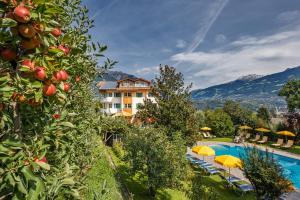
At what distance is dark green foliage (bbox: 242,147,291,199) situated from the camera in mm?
12580

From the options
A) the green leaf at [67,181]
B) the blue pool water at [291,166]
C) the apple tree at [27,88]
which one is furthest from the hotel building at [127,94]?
the apple tree at [27,88]

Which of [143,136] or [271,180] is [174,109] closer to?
[143,136]

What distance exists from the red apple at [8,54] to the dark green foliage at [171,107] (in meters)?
18.1

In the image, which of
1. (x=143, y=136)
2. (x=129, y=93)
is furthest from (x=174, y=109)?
(x=129, y=93)

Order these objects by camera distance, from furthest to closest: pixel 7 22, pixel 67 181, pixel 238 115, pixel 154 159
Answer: pixel 238 115
pixel 154 159
pixel 67 181
pixel 7 22

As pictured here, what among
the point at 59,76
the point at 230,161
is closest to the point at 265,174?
the point at 230,161

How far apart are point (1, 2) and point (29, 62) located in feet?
1.69

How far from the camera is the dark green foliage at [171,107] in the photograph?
20.1 metres

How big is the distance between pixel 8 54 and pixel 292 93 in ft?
194

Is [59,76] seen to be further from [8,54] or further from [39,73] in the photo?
[8,54]

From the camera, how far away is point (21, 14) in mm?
1810

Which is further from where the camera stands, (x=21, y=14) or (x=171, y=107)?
(x=171, y=107)

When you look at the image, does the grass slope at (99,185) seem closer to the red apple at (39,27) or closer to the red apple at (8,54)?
the red apple at (8,54)

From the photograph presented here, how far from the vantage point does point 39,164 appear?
1.97 metres
